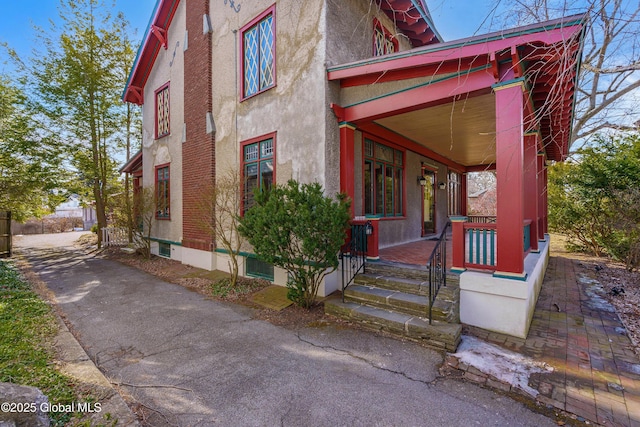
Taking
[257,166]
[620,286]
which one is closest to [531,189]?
[620,286]

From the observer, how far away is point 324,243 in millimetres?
4910

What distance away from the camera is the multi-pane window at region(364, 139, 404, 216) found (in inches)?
297

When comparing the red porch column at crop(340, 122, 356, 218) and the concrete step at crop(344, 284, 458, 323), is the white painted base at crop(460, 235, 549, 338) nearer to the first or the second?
the concrete step at crop(344, 284, 458, 323)

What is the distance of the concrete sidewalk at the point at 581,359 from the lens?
9.05 feet

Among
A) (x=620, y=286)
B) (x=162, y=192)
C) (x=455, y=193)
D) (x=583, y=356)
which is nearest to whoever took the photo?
(x=583, y=356)

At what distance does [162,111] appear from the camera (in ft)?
35.9

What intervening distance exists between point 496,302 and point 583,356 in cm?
105

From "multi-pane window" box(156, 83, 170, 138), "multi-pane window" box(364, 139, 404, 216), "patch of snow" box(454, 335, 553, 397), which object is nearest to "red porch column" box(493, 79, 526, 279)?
"patch of snow" box(454, 335, 553, 397)

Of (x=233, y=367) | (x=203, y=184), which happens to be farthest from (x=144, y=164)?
(x=233, y=367)

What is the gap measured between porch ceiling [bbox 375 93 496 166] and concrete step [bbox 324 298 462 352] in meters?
3.08

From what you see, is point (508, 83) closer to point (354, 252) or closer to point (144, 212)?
point (354, 252)

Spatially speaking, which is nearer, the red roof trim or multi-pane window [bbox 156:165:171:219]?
the red roof trim

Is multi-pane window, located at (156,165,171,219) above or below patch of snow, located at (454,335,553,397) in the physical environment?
above

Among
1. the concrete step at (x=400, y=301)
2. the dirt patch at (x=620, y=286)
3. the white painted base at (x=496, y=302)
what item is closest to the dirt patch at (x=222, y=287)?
the concrete step at (x=400, y=301)
